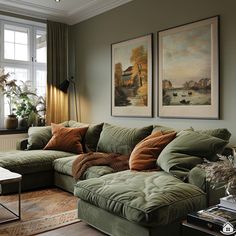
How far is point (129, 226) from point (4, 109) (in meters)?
3.83

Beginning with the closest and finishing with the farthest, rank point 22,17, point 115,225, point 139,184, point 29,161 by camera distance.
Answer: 1. point 115,225
2. point 139,184
3. point 29,161
4. point 22,17

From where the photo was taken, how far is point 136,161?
321cm

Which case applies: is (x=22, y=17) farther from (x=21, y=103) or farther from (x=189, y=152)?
(x=189, y=152)

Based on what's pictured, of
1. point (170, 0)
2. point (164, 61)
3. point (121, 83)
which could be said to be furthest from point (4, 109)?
point (170, 0)

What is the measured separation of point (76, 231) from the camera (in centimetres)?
273

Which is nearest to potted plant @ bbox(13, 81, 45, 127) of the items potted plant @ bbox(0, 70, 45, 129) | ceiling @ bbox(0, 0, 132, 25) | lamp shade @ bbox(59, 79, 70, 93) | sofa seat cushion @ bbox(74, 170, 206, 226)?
potted plant @ bbox(0, 70, 45, 129)

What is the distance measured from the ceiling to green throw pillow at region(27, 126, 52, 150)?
80.5 inches

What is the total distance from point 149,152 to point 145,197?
3.14 ft

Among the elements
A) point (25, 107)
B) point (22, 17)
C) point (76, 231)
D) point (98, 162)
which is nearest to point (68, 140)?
point (98, 162)

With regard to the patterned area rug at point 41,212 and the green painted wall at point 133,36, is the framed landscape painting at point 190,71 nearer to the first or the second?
the green painted wall at point 133,36

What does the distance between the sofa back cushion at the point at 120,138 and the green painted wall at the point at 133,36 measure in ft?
1.27

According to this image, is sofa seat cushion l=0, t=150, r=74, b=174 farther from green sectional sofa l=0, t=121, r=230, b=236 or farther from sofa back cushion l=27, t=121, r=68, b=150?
sofa back cushion l=27, t=121, r=68, b=150

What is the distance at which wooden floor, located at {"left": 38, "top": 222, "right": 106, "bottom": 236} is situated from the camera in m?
2.67

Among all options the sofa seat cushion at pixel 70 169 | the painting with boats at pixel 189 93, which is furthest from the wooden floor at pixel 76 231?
the painting with boats at pixel 189 93
